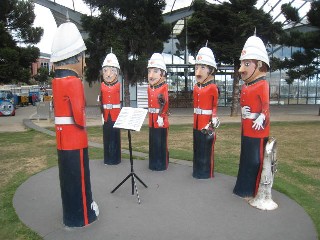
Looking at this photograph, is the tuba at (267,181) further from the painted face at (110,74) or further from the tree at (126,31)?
the tree at (126,31)

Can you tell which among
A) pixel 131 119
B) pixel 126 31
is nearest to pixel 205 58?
pixel 131 119

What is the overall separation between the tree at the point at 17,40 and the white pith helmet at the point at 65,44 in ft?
34.9

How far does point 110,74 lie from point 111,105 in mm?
659

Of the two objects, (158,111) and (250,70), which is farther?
(158,111)

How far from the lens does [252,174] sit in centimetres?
516

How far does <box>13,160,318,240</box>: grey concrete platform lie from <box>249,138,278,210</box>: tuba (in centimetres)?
13

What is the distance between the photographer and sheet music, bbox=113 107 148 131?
522 cm

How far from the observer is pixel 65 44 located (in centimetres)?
425

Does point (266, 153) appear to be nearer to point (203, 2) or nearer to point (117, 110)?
point (117, 110)

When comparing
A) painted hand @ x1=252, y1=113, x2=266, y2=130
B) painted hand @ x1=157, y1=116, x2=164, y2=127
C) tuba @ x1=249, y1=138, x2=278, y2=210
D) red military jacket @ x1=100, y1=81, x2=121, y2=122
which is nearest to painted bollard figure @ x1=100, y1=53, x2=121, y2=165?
red military jacket @ x1=100, y1=81, x2=121, y2=122

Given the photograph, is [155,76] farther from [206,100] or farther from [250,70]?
[250,70]

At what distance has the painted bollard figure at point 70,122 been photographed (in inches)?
166

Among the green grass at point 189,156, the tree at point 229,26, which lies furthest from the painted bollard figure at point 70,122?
the tree at point 229,26

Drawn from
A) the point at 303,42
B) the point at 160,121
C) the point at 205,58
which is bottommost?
the point at 160,121
